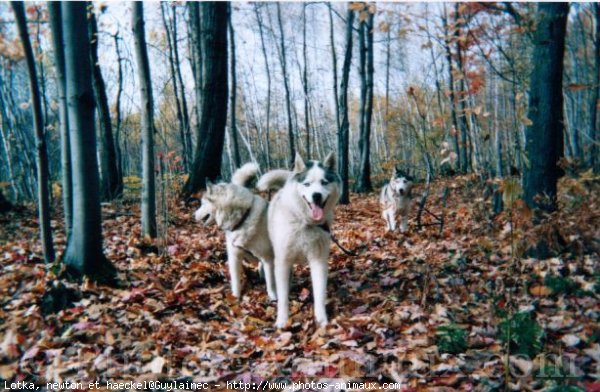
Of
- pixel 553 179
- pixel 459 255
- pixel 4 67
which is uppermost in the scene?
pixel 4 67

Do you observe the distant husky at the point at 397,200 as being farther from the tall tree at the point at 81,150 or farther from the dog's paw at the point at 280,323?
the tall tree at the point at 81,150

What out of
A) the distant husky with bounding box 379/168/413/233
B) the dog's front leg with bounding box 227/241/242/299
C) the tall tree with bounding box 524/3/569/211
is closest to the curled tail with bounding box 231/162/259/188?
the dog's front leg with bounding box 227/241/242/299

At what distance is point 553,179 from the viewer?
474 cm

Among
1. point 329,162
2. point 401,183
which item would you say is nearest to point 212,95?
point 401,183

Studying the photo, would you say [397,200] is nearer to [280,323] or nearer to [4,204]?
[280,323]

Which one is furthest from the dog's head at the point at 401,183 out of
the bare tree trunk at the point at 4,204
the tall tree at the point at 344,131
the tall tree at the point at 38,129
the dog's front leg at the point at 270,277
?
the bare tree trunk at the point at 4,204

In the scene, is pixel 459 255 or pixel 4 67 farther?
pixel 4 67

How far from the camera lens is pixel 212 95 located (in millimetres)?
9352

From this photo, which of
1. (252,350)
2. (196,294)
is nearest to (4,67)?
(196,294)

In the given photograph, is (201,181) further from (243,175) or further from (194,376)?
(194,376)

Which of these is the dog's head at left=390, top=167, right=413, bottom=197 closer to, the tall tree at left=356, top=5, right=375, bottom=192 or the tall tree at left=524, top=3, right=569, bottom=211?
the tall tree at left=524, top=3, right=569, bottom=211

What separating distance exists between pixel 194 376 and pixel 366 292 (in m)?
2.16

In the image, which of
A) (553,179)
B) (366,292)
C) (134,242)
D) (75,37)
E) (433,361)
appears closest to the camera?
(433,361)

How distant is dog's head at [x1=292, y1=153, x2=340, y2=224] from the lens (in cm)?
356
